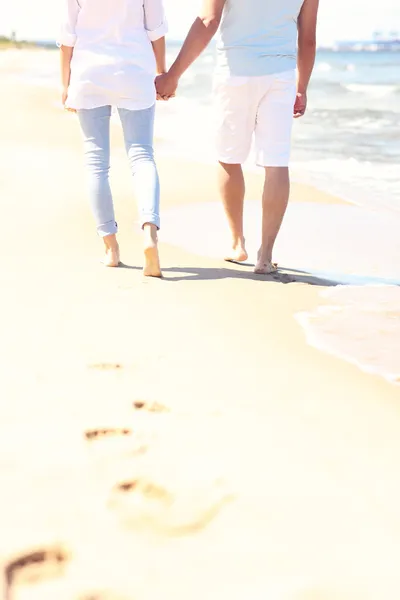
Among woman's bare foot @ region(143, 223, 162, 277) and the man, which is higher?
the man

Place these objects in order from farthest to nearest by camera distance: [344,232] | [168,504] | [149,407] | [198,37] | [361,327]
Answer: [344,232]
[198,37]
[361,327]
[149,407]
[168,504]

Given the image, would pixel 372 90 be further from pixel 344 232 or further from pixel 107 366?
pixel 107 366

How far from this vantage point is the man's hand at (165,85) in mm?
3926

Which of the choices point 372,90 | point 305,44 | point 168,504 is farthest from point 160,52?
point 372,90

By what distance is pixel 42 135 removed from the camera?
8562 mm

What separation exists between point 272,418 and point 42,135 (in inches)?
268

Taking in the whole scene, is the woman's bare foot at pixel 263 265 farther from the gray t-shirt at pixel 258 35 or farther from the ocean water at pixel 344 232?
the gray t-shirt at pixel 258 35

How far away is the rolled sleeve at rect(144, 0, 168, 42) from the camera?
3.65m

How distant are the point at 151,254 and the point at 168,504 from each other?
1.95 m

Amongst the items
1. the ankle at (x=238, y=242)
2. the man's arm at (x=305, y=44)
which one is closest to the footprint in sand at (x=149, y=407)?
the ankle at (x=238, y=242)

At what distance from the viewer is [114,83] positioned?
3662 millimetres

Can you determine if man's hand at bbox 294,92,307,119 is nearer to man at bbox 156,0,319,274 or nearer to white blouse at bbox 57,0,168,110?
man at bbox 156,0,319,274

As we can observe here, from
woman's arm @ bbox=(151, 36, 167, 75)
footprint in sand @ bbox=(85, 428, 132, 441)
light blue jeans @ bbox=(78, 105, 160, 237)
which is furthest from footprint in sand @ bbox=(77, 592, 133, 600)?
woman's arm @ bbox=(151, 36, 167, 75)

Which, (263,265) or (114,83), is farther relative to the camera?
(263,265)
